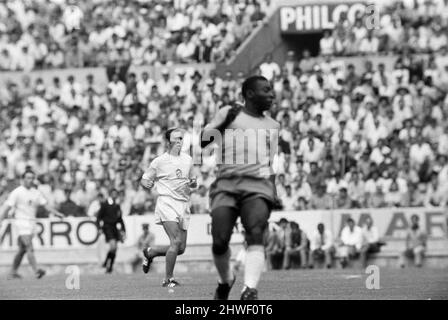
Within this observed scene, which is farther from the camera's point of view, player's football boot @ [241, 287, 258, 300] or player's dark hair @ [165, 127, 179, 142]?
player's dark hair @ [165, 127, 179, 142]

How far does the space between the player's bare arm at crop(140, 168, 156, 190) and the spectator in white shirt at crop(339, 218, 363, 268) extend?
10609 millimetres

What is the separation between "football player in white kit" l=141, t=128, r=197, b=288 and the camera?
21391 mm

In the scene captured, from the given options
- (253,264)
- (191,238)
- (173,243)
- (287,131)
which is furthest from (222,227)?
(287,131)

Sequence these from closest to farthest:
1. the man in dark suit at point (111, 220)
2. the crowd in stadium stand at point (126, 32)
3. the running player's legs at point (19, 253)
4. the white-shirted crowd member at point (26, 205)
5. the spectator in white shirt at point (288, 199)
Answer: the white-shirted crowd member at point (26, 205), the running player's legs at point (19, 253), the man in dark suit at point (111, 220), the spectator in white shirt at point (288, 199), the crowd in stadium stand at point (126, 32)

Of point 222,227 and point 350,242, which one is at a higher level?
point 222,227

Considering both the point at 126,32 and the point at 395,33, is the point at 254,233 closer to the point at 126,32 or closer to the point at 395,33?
the point at 395,33

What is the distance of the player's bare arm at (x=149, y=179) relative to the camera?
845 inches

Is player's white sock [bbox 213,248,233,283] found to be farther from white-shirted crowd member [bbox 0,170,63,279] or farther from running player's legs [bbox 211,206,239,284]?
white-shirted crowd member [bbox 0,170,63,279]

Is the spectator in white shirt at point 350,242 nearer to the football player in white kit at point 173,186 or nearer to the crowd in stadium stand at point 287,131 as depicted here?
the crowd in stadium stand at point 287,131

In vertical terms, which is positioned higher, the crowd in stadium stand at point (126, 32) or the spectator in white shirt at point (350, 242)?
the crowd in stadium stand at point (126, 32)

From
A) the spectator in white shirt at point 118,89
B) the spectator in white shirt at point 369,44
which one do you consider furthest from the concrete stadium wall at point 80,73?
the spectator in white shirt at point 369,44

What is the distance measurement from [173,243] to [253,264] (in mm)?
5641

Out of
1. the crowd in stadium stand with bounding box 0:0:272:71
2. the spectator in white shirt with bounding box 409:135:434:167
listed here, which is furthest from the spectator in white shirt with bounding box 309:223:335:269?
the crowd in stadium stand with bounding box 0:0:272:71

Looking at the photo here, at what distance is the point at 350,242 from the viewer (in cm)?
3172
